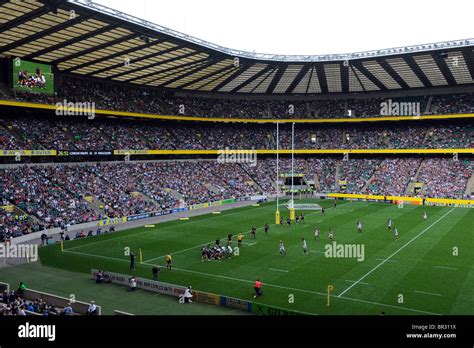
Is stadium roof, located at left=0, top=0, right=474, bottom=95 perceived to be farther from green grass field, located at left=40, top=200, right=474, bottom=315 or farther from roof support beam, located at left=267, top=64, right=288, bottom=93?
green grass field, located at left=40, top=200, right=474, bottom=315

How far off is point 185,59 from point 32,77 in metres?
17.8

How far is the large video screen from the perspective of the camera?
161ft

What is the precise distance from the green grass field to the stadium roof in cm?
1919

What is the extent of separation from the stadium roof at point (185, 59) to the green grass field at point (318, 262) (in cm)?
1919

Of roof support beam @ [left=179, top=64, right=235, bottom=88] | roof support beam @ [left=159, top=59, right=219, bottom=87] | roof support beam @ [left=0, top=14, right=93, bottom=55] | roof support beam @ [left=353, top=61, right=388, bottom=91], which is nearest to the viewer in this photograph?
roof support beam @ [left=0, top=14, right=93, bottom=55]

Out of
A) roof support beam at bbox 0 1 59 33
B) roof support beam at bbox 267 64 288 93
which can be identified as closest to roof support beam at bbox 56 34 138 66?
roof support beam at bbox 0 1 59 33

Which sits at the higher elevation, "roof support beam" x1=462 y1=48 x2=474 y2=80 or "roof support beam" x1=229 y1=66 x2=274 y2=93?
"roof support beam" x1=229 y1=66 x2=274 y2=93

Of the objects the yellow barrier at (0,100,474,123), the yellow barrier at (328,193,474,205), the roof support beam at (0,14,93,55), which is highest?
the roof support beam at (0,14,93,55)

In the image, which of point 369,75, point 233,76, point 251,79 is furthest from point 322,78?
point 233,76

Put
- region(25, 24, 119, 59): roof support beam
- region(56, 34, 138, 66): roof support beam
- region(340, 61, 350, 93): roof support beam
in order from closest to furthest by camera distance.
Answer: region(25, 24, 119, 59): roof support beam, region(56, 34, 138, 66): roof support beam, region(340, 61, 350, 93): roof support beam

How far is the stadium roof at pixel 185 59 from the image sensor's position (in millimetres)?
38625

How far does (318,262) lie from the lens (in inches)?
1214

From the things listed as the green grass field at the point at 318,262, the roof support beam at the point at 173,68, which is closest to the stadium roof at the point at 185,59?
the roof support beam at the point at 173,68
